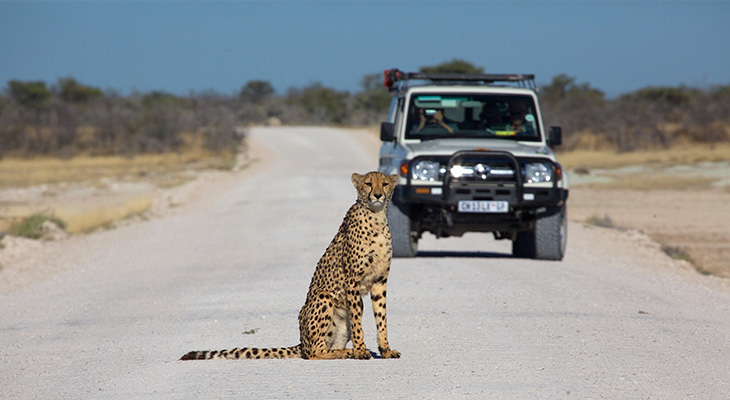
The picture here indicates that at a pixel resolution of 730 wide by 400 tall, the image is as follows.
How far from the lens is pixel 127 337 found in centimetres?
782

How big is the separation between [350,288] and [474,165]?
5.55 meters

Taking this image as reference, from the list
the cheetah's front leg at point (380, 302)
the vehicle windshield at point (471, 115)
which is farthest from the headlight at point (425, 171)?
the cheetah's front leg at point (380, 302)

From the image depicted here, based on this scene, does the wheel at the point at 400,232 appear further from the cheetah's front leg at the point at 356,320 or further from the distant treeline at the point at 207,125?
the distant treeline at the point at 207,125

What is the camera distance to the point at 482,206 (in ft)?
36.8

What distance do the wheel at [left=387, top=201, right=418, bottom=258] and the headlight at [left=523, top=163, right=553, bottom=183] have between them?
5.01 feet

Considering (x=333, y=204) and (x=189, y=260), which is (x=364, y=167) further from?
(x=189, y=260)

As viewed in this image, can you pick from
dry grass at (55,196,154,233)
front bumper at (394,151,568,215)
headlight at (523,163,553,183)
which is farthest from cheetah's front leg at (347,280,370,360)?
dry grass at (55,196,154,233)

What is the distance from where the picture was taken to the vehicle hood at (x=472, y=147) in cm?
1142

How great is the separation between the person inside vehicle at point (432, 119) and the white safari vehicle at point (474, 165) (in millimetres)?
13

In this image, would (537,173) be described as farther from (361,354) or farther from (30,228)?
(30,228)

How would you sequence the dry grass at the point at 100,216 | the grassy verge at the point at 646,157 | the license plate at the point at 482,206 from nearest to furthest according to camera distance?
the license plate at the point at 482,206, the dry grass at the point at 100,216, the grassy verge at the point at 646,157

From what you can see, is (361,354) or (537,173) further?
(537,173)

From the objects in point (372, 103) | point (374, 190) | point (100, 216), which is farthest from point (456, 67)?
point (374, 190)

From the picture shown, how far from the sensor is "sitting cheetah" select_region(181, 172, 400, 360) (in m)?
6.07
